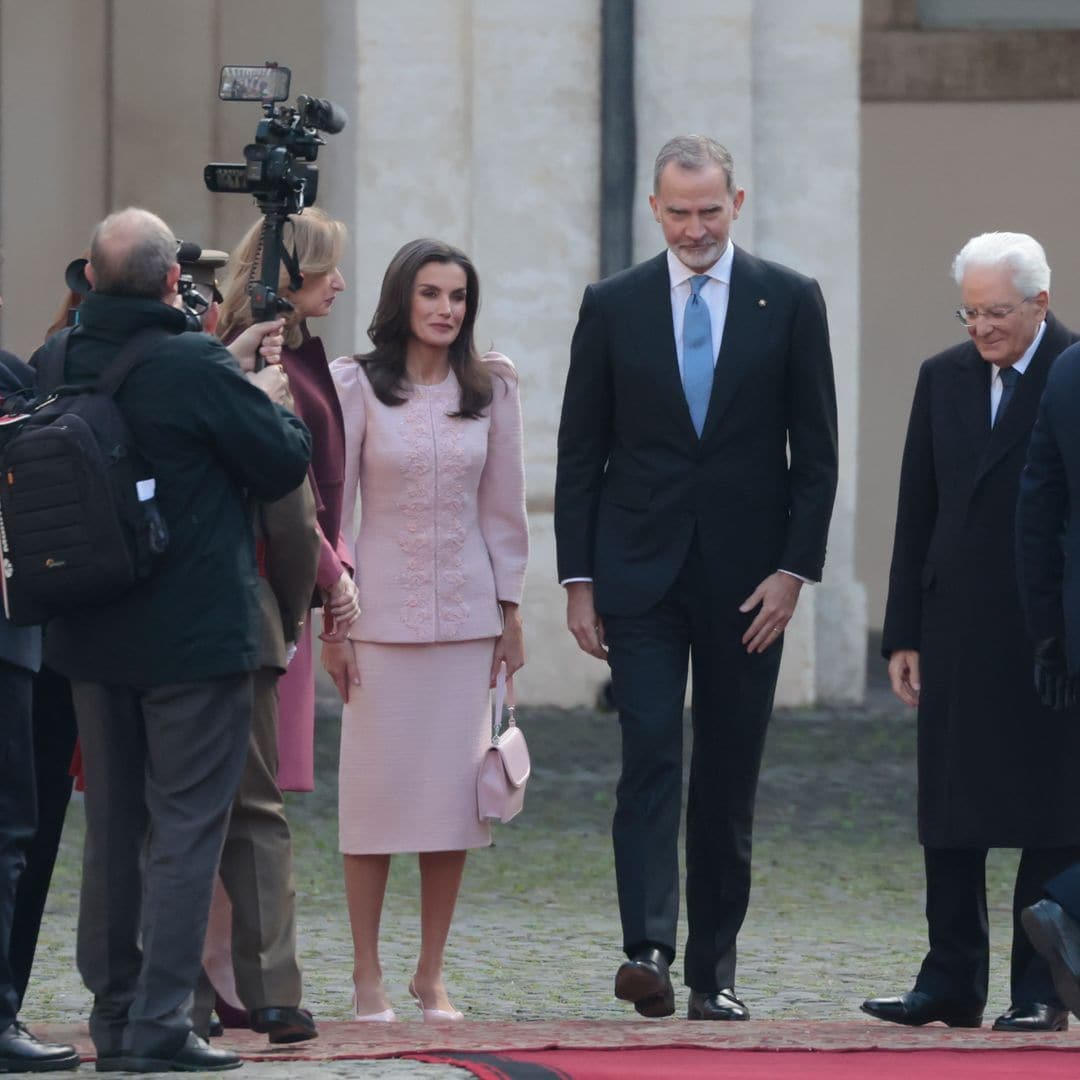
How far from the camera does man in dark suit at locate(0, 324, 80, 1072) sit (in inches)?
229

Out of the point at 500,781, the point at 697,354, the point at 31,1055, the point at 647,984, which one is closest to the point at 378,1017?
the point at 500,781

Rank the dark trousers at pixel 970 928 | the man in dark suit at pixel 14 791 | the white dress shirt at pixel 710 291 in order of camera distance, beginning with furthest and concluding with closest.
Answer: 1. the white dress shirt at pixel 710 291
2. the dark trousers at pixel 970 928
3. the man in dark suit at pixel 14 791

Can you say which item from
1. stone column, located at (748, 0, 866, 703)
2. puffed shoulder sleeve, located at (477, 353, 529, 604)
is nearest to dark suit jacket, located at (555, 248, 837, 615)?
puffed shoulder sleeve, located at (477, 353, 529, 604)

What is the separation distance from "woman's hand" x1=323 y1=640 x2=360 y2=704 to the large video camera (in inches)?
41.0

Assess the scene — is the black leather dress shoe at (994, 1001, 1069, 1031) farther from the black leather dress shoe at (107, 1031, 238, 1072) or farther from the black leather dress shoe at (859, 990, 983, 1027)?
the black leather dress shoe at (107, 1031, 238, 1072)

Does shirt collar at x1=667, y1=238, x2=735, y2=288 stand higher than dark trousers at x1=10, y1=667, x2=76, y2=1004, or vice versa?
shirt collar at x1=667, y1=238, x2=735, y2=288

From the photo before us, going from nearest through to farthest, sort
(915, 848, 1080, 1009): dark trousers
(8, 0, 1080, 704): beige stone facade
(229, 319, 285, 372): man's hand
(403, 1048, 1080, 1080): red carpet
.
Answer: (403, 1048, 1080, 1080): red carpet < (229, 319, 285, 372): man's hand < (915, 848, 1080, 1009): dark trousers < (8, 0, 1080, 704): beige stone facade

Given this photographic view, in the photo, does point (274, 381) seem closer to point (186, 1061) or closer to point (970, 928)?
point (186, 1061)

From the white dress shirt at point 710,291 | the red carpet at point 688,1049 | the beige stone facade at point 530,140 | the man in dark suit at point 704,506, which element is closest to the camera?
the red carpet at point 688,1049

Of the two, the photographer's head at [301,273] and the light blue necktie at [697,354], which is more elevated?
the photographer's head at [301,273]

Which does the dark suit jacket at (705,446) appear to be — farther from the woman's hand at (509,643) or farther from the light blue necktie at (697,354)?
the woman's hand at (509,643)

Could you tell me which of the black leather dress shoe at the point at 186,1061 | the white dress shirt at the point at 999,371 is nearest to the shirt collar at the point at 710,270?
the white dress shirt at the point at 999,371

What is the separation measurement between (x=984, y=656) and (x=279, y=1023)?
6.37 feet

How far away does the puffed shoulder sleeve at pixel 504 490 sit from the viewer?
7004 millimetres
